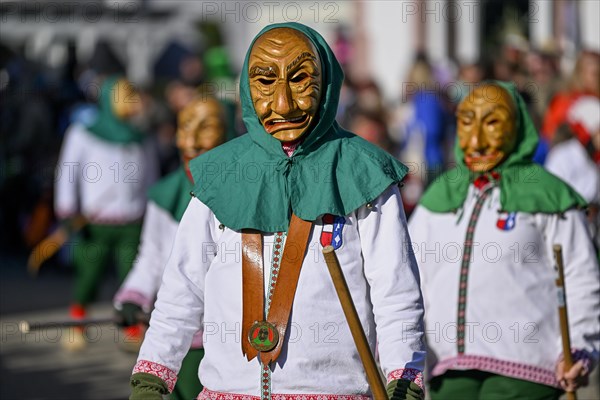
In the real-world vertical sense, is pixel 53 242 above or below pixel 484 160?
below

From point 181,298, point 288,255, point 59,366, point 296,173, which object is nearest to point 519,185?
point 296,173

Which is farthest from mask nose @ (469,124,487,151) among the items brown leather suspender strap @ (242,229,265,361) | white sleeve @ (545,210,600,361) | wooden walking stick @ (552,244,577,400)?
brown leather suspender strap @ (242,229,265,361)

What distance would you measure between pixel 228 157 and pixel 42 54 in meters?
19.4

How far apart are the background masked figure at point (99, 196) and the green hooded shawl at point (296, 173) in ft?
20.4

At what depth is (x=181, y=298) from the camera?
421cm

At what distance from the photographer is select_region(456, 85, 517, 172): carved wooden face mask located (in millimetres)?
5820

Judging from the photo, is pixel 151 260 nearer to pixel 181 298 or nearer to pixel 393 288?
pixel 181 298

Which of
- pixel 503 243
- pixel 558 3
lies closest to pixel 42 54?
pixel 558 3

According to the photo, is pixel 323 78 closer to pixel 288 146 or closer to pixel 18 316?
pixel 288 146

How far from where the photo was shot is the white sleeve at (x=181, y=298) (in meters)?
4.18

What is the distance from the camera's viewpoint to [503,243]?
18.3ft

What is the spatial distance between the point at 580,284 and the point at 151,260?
7.36 feet

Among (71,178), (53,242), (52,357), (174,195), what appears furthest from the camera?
(53,242)

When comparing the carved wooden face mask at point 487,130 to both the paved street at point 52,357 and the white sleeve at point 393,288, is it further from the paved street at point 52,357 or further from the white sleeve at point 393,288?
the paved street at point 52,357
